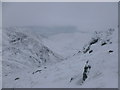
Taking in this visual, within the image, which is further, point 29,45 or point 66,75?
point 29,45

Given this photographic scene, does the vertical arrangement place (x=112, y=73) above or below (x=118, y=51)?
below

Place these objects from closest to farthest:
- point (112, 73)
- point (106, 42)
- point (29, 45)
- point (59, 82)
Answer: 1. point (112, 73)
2. point (59, 82)
3. point (106, 42)
4. point (29, 45)

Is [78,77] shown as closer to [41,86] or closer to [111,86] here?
[41,86]

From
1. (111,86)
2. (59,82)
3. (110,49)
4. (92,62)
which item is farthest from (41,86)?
(111,86)

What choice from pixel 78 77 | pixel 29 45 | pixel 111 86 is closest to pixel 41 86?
pixel 78 77

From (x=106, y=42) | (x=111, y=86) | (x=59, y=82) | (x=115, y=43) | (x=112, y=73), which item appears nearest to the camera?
(x=111, y=86)

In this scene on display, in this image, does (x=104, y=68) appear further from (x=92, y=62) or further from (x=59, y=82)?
(x=59, y=82)

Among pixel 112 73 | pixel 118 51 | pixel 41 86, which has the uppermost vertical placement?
pixel 118 51

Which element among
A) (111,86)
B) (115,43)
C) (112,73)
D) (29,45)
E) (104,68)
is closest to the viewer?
(111,86)

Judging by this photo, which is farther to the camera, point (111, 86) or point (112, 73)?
point (112, 73)
